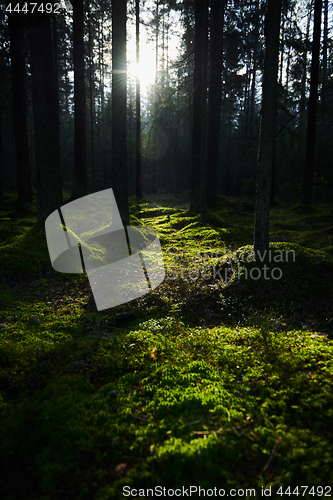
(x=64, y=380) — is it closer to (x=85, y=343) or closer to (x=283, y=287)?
(x=85, y=343)

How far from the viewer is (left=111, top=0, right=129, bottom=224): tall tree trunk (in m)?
8.23

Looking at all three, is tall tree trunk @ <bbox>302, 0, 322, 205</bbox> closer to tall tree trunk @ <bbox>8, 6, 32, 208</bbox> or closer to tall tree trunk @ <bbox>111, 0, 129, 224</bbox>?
tall tree trunk @ <bbox>111, 0, 129, 224</bbox>

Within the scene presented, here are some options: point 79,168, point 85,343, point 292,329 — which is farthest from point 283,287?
point 79,168

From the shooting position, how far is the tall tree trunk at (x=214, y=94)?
1261cm

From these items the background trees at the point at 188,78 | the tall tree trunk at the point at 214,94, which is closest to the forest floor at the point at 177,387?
the background trees at the point at 188,78

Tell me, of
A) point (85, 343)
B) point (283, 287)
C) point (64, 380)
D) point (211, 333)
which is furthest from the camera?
point (283, 287)

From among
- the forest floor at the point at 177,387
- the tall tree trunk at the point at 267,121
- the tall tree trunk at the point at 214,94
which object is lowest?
the forest floor at the point at 177,387

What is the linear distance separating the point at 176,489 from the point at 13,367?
83.8 inches

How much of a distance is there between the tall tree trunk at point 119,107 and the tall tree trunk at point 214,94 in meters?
6.06

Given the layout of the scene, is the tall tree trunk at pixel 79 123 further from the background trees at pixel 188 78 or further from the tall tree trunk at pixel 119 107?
the tall tree trunk at pixel 119 107

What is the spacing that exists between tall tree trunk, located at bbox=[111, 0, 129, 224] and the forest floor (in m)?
4.47

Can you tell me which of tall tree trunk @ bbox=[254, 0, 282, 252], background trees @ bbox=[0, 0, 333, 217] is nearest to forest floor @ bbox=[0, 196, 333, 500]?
tall tree trunk @ bbox=[254, 0, 282, 252]

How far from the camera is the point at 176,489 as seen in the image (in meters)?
1.72

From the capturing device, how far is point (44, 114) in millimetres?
7785
